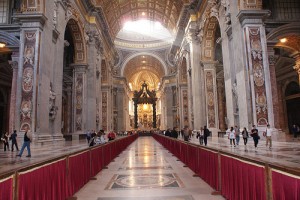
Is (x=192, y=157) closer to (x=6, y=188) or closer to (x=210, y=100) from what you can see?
(x=6, y=188)

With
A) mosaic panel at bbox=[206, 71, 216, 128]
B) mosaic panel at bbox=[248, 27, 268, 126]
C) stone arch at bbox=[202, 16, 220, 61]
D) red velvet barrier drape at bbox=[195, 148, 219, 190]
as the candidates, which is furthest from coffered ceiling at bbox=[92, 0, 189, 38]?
red velvet barrier drape at bbox=[195, 148, 219, 190]

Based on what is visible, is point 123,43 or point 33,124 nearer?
point 33,124

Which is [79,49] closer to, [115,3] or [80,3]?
[80,3]

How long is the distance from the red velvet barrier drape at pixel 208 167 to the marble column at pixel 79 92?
13116 millimetres

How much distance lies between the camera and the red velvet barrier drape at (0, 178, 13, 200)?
2135 mm

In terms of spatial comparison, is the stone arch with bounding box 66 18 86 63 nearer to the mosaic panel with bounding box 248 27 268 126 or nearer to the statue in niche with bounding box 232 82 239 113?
the statue in niche with bounding box 232 82 239 113

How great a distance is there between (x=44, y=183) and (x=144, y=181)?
2455 millimetres

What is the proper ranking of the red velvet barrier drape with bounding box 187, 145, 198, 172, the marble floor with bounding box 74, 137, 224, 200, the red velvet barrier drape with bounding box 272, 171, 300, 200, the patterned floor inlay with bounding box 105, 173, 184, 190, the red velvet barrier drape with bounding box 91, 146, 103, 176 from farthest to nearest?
1. the red velvet barrier drape with bounding box 187, 145, 198, 172
2. the red velvet barrier drape with bounding box 91, 146, 103, 176
3. the patterned floor inlay with bounding box 105, 173, 184, 190
4. the marble floor with bounding box 74, 137, 224, 200
5. the red velvet barrier drape with bounding box 272, 171, 300, 200

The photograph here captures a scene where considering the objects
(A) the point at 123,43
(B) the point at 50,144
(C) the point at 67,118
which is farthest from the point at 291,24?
(A) the point at 123,43

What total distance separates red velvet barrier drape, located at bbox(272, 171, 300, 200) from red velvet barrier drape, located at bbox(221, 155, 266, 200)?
201 millimetres

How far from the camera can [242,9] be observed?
10.7 metres

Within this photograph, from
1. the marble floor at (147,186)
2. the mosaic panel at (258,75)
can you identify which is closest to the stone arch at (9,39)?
the marble floor at (147,186)

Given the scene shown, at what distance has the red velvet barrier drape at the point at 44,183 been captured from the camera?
2.56 meters

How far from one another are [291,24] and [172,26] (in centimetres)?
1902
